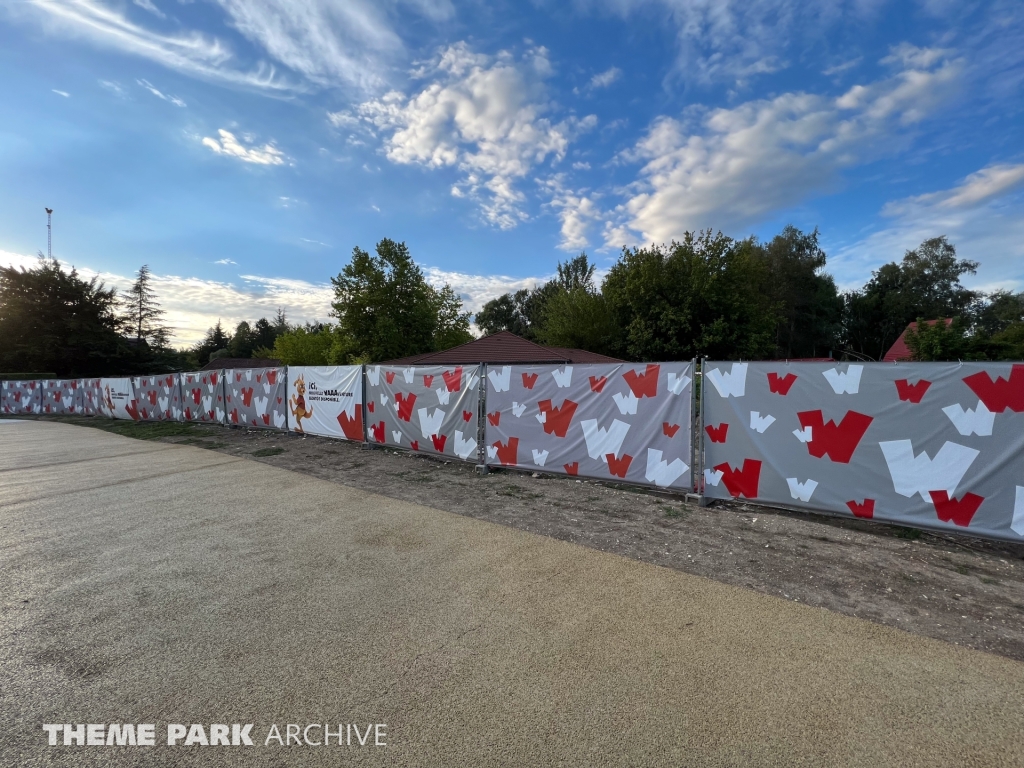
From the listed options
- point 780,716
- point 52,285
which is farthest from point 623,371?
point 52,285

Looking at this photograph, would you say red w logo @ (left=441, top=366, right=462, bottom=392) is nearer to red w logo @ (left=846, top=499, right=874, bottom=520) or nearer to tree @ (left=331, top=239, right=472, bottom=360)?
red w logo @ (left=846, top=499, right=874, bottom=520)

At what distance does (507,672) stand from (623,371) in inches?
186

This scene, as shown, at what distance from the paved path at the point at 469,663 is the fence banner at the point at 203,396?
12421mm

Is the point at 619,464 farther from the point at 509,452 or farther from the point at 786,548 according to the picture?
the point at 786,548

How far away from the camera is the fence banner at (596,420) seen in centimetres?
606

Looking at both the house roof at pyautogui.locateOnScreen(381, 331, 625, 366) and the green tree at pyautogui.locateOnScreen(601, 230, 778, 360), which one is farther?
the green tree at pyautogui.locateOnScreen(601, 230, 778, 360)

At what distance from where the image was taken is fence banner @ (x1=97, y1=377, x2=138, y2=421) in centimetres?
2061

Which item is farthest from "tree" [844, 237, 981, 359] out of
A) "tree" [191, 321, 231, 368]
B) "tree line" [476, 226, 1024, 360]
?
"tree" [191, 321, 231, 368]

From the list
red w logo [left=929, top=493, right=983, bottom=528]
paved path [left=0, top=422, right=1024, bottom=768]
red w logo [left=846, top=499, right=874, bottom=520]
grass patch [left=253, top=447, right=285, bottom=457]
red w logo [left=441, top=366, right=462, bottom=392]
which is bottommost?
grass patch [left=253, top=447, right=285, bottom=457]

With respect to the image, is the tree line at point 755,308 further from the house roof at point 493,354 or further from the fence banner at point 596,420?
the fence banner at point 596,420

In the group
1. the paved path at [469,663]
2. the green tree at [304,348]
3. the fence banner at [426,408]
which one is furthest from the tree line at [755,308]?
the paved path at [469,663]

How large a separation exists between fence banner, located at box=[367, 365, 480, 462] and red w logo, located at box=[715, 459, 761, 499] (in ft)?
14.0

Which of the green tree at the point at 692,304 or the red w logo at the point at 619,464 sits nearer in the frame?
the red w logo at the point at 619,464

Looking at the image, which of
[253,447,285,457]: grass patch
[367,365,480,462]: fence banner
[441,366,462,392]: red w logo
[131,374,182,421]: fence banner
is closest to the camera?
[367,365,480,462]: fence banner
